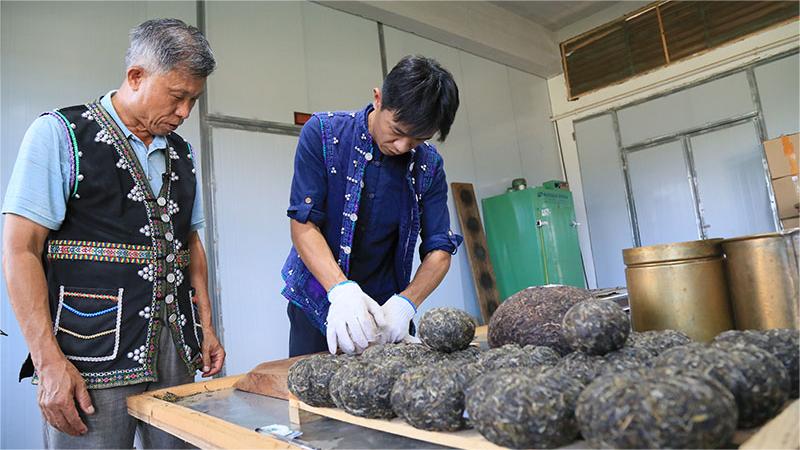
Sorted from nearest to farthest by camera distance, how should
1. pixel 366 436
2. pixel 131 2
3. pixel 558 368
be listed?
pixel 558 368 < pixel 366 436 < pixel 131 2

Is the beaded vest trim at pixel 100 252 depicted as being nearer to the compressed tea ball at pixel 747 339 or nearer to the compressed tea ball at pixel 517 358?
the compressed tea ball at pixel 517 358

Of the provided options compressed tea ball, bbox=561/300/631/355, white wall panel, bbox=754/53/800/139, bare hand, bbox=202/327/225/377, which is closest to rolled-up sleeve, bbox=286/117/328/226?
bare hand, bbox=202/327/225/377

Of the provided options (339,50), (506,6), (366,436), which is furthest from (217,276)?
(506,6)

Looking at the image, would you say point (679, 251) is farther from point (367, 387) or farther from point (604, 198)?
point (604, 198)

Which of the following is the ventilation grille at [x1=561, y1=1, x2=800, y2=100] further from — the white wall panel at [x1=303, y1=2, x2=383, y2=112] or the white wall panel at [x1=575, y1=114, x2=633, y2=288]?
the white wall panel at [x1=303, y1=2, x2=383, y2=112]

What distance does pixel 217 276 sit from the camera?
3291 mm

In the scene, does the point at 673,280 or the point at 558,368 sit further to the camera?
the point at 673,280

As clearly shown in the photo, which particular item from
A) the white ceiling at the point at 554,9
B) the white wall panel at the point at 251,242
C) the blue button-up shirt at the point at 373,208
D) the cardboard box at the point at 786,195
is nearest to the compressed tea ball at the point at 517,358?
the blue button-up shirt at the point at 373,208

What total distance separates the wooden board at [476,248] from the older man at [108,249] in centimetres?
389

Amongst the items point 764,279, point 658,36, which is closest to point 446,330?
point 764,279

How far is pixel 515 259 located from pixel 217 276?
310cm

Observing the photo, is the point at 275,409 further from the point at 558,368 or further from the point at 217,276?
the point at 217,276

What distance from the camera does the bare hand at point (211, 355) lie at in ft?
4.32

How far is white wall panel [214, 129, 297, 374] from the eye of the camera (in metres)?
3.35
